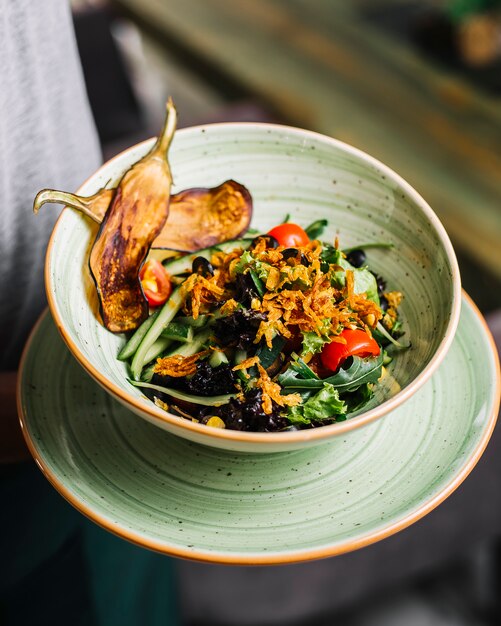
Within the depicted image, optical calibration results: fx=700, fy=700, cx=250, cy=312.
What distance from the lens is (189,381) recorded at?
36.8 inches

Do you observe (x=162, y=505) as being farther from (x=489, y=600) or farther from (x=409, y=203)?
(x=489, y=600)

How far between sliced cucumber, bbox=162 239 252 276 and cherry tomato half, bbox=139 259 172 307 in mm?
23

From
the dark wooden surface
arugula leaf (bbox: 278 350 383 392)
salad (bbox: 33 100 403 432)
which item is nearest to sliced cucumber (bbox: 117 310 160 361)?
salad (bbox: 33 100 403 432)

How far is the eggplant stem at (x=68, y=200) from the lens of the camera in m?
0.90

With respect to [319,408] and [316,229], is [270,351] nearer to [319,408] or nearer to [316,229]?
[319,408]

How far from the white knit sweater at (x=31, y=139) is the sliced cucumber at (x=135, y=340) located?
1.10 feet

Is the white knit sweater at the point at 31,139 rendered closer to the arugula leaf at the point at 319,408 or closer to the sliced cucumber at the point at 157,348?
the sliced cucumber at the point at 157,348

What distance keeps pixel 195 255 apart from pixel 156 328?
15 cm

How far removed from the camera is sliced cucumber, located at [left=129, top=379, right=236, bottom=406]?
919mm

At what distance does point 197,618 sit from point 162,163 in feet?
4.24

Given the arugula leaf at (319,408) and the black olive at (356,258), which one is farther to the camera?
the black olive at (356,258)

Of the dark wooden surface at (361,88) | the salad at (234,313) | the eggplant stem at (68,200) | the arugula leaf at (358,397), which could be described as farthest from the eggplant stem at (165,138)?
the dark wooden surface at (361,88)

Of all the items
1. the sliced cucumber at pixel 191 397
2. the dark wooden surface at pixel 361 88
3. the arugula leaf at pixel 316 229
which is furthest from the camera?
the dark wooden surface at pixel 361 88

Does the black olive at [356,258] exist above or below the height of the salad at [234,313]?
above
